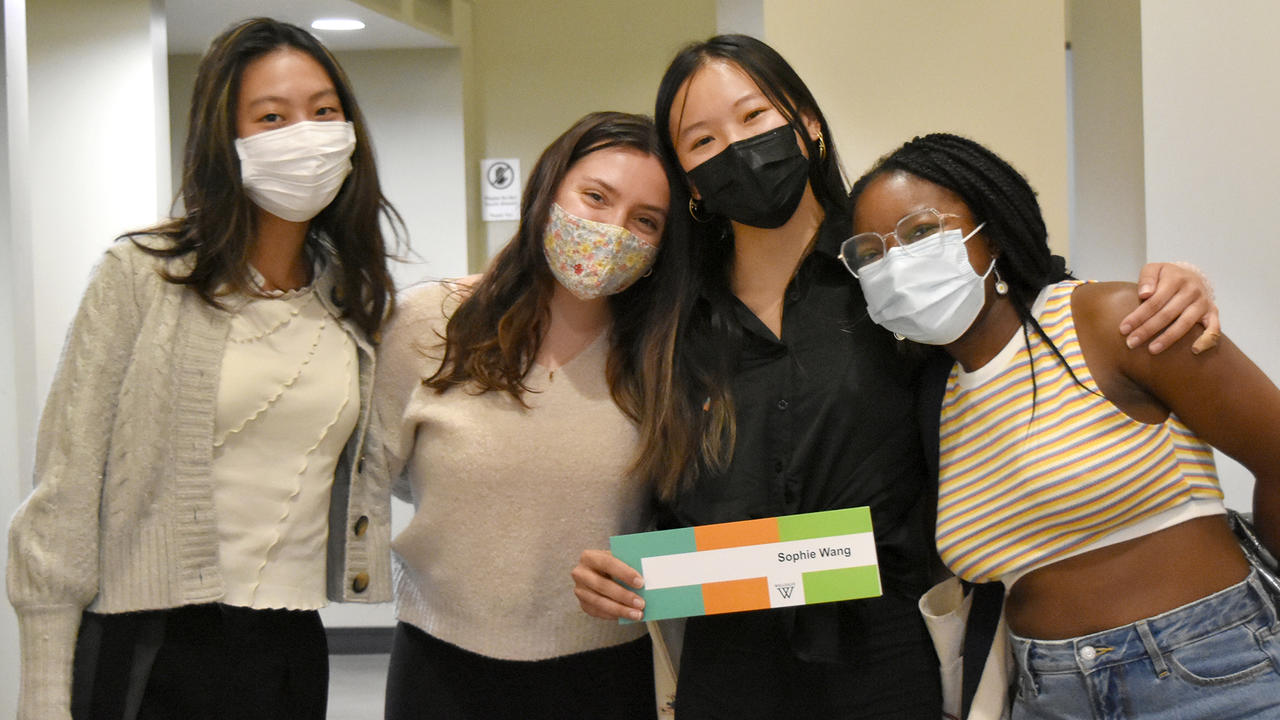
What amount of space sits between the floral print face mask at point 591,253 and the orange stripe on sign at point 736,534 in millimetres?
522

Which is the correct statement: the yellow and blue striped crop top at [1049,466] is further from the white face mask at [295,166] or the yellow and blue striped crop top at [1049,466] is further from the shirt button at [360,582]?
the white face mask at [295,166]

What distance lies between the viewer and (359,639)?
5352 mm

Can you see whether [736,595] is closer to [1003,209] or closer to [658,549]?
[658,549]

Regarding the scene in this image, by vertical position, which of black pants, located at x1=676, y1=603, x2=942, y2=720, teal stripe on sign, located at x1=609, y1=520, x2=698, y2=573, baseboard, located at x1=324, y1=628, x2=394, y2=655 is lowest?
baseboard, located at x1=324, y1=628, x2=394, y2=655

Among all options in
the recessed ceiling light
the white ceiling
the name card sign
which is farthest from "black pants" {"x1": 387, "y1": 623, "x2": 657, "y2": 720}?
the recessed ceiling light

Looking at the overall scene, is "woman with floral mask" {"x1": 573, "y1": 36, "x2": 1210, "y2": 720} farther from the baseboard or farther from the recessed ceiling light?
the baseboard

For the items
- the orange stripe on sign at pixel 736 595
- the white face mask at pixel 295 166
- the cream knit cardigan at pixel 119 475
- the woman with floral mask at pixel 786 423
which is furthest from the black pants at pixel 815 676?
the white face mask at pixel 295 166

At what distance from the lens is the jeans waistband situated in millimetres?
1492

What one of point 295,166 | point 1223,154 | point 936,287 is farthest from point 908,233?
point 1223,154

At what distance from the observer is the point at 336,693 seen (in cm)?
479

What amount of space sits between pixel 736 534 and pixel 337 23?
368 cm

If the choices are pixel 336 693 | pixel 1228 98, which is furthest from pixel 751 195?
pixel 336 693

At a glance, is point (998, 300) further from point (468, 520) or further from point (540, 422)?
point (468, 520)

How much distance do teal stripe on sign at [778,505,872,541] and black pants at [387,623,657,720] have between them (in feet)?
1.90
